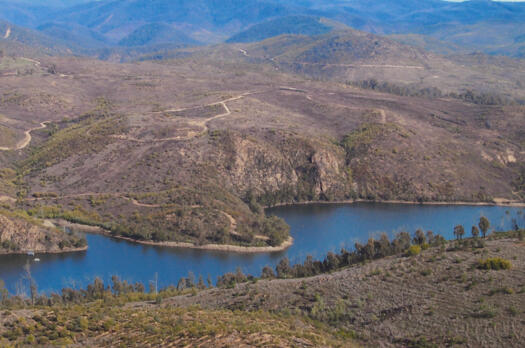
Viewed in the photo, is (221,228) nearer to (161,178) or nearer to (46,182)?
(161,178)

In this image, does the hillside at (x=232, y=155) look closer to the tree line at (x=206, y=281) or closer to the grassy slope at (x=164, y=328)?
the tree line at (x=206, y=281)

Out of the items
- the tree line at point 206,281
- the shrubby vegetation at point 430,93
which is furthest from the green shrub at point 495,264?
the shrubby vegetation at point 430,93

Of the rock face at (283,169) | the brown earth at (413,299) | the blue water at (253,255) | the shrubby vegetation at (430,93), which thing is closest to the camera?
the brown earth at (413,299)

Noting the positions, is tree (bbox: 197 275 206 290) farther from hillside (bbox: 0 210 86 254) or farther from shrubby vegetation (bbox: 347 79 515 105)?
shrubby vegetation (bbox: 347 79 515 105)

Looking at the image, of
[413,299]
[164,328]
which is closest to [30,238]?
[164,328]

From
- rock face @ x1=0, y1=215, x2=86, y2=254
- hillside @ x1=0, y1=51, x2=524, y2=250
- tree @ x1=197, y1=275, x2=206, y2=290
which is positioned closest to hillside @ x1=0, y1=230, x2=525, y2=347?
tree @ x1=197, y1=275, x2=206, y2=290

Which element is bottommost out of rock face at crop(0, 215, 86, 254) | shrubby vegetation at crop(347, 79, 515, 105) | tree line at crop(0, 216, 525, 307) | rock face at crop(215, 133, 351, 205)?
tree line at crop(0, 216, 525, 307)

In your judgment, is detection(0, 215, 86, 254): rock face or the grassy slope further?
detection(0, 215, 86, 254): rock face

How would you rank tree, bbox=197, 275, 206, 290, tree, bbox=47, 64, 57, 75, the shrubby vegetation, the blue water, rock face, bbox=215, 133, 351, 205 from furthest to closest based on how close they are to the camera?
the shrubby vegetation
tree, bbox=47, 64, 57, 75
rock face, bbox=215, 133, 351, 205
the blue water
tree, bbox=197, 275, 206, 290
